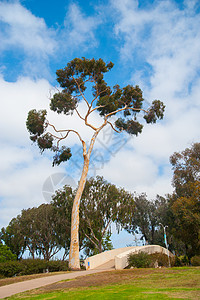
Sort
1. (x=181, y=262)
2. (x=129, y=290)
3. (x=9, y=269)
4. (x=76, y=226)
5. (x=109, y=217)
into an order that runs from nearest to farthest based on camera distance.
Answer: (x=129, y=290) → (x=9, y=269) → (x=76, y=226) → (x=181, y=262) → (x=109, y=217)

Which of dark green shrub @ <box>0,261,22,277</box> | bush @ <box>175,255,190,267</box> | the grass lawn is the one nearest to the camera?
the grass lawn

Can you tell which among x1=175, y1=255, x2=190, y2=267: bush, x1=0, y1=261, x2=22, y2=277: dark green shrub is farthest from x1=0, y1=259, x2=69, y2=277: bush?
x1=175, y1=255, x2=190, y2=267: bush

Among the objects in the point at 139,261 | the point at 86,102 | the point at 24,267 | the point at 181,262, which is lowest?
the point at 181,262

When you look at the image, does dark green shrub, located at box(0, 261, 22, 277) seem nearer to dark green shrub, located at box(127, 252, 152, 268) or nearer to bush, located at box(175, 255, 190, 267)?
dark green shrub, located at box(127, 252, 152, 268)

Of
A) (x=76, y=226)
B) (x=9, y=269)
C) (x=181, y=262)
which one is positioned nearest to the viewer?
(x=9, y=269)

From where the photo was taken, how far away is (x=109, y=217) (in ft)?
119

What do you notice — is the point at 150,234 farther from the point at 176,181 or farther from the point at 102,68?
the point at 102,68

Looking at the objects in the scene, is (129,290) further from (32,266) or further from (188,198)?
(188,198)

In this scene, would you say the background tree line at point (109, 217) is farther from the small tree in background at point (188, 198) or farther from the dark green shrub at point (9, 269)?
the dark green shrub at point (9, 269)

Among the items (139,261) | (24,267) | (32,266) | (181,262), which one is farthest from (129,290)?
(181,262)

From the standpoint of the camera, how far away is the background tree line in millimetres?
30603

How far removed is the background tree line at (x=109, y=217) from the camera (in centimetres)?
3060

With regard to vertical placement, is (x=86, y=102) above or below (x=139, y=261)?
above

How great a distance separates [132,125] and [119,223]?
1489 cm
